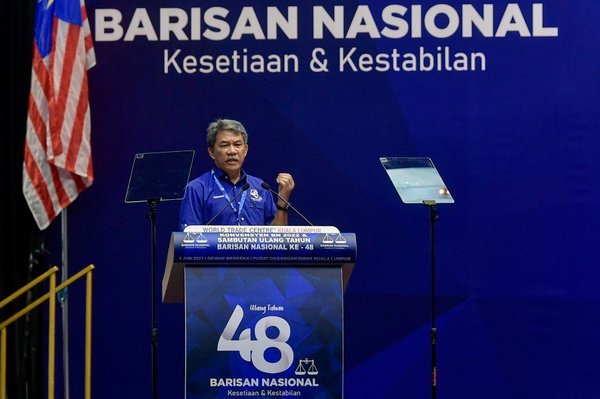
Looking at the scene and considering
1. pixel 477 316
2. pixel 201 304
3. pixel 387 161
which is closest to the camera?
pixel 201 304

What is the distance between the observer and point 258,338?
438cm

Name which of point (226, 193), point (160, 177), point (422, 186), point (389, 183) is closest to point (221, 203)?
point (226, 193)

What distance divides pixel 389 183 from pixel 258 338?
9.36 feet

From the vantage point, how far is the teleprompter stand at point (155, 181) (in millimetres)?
5215

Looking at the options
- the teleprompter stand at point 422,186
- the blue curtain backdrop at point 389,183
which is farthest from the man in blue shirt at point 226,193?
the blue curtain backdrop at point 389,183

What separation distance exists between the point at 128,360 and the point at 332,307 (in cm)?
297

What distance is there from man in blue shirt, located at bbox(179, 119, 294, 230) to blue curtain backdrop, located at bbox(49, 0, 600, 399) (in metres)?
0.89

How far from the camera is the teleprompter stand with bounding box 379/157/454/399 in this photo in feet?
18.4

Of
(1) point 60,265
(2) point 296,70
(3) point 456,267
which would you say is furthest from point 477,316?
(1) point 60,265

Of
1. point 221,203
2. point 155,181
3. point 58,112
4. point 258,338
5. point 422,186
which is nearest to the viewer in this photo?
point 258,338

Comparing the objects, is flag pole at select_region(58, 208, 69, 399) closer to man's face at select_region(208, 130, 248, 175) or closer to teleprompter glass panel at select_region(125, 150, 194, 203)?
man's face at select_region(208, 130, 248, 175)

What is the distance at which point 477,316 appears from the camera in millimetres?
6977

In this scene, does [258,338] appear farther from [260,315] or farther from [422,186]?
[422,186]

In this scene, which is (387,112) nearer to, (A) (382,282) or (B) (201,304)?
(A) (382,282)
